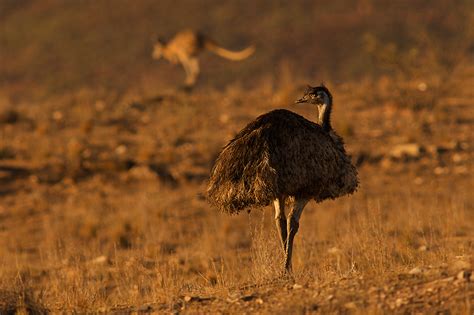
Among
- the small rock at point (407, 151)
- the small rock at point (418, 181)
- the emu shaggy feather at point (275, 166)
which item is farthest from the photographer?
the small rock at point (407, 151)

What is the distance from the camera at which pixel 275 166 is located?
24.0ft

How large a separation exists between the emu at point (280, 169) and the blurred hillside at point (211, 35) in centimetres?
4011

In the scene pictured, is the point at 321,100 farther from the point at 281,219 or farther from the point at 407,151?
the point at 407,151

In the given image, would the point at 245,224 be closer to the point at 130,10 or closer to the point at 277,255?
the point at 277,255

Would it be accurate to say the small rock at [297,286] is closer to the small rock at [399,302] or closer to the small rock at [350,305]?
the small rock at [350,305]

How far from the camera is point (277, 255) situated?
789cm

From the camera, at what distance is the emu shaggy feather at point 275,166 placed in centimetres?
730

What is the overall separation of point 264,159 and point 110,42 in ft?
172

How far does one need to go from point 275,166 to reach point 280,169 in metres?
0.06

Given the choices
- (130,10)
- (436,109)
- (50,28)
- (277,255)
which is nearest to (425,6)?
(130,10)

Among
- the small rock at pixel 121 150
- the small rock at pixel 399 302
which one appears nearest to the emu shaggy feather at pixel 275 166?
the small rock at pixel 399 302

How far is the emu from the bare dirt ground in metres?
0.59

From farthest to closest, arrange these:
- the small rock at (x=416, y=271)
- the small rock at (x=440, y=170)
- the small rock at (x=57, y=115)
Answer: the small rock at (x=57, y=115)
the small rock at (x=440, y=170)
the small rock at (x=416, y=271)

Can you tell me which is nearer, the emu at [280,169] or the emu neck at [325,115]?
the emu at [280,169]
